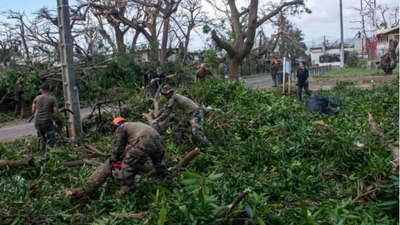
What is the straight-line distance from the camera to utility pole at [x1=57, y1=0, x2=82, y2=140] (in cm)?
1032

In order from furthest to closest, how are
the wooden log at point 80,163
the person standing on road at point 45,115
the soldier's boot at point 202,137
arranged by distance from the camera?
the soldier's boot at point 202,137 → the person standing on road at point 45,115 → the wooden log at point 80,163

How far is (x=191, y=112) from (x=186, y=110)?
14 centimetres

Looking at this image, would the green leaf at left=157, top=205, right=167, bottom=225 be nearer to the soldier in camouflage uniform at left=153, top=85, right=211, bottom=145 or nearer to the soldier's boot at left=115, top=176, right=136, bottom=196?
the soldier's boot at left=115, top=176, right=136, bottom=196

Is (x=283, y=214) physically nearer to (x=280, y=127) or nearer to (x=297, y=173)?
(x=297, y=173)

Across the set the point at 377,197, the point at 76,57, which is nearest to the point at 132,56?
the point at 76,57

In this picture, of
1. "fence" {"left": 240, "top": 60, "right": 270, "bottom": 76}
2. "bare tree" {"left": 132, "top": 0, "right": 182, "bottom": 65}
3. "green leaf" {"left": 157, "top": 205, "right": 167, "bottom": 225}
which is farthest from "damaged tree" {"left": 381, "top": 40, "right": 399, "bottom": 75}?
"green leaf" {"left": 157, "top": 205, "right": 167, "bottom": 225}

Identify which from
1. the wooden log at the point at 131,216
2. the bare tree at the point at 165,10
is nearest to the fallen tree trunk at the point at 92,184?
the wooden log at the point at 131,216

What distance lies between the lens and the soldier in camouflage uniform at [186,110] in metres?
9.16

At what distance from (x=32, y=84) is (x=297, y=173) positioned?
41.3 feet

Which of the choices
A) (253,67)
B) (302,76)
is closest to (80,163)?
(302,76)

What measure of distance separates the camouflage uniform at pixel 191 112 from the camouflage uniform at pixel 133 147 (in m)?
2.64

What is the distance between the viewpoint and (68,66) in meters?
10.5

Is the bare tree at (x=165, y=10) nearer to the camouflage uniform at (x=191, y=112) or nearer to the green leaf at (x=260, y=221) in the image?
the camouflage uniform at (x=191, y=112)

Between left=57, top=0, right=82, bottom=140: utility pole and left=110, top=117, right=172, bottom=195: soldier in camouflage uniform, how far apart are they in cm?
423
